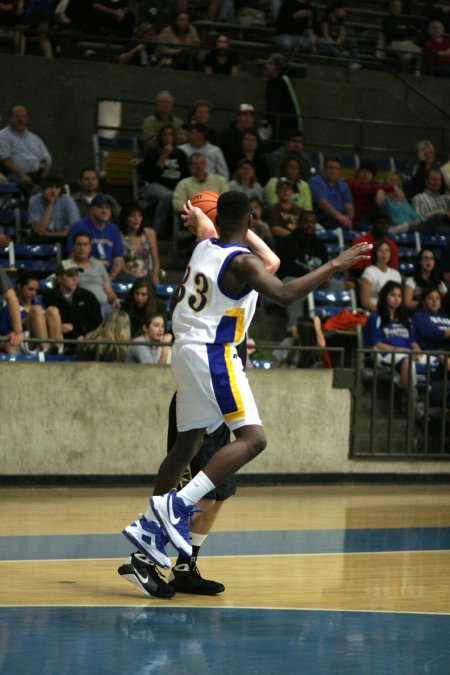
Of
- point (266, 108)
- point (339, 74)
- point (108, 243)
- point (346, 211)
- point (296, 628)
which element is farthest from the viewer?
point (339, 74)

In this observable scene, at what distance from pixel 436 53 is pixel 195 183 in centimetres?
777

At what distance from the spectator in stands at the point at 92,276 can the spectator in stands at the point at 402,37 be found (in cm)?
964

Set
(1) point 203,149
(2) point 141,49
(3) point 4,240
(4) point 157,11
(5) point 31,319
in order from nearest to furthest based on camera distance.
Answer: (5) point 31,319, (3) point 4,240, (1) point 203,149, (2) point 141,49, (4) point 157,11

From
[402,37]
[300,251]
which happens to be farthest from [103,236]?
[402,37]

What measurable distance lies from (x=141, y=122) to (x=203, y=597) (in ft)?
39.3

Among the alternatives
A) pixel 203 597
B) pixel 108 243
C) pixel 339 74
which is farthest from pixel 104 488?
pixel 339 74

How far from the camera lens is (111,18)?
1780 centimetres

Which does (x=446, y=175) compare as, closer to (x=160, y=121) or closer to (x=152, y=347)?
(x=160, y=121)

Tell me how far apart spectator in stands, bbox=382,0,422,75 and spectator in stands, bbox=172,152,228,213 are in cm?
730

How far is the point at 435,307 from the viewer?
1444cm

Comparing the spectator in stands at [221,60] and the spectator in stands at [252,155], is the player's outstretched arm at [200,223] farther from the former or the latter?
the spectator in stands at [221,60]

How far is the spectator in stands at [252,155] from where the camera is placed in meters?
16.6

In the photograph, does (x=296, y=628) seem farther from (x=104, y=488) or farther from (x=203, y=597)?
(x=104, y=488)

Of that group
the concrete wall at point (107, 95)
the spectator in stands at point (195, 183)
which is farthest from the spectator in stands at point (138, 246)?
the concrete wall at point (107, 95)
